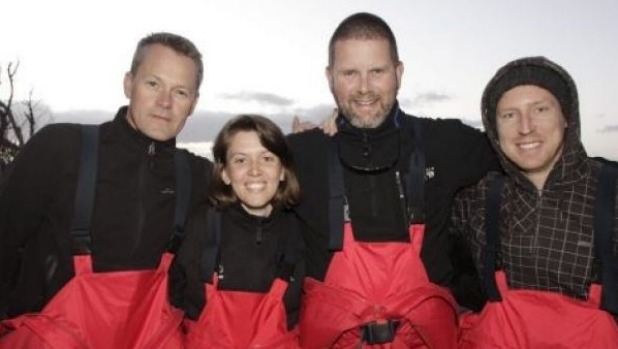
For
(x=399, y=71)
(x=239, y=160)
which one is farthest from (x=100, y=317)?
(x=399, y=71)

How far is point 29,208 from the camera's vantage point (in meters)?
3.99

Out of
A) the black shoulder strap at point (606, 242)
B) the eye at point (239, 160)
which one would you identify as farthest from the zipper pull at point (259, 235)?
the black shoulder strap at point (606, 242)

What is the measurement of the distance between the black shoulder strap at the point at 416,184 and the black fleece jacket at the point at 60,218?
187cm

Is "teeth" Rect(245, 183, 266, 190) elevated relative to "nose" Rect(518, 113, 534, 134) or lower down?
lower down

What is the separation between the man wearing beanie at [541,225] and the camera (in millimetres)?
3711

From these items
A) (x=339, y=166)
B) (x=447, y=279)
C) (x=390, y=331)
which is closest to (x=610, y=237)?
(x=447, y=279)

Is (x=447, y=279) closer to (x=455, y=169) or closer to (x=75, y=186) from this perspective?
(x=455, y=169)

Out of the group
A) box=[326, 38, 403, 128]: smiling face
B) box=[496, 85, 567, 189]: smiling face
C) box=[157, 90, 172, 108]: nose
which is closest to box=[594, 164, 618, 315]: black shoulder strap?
box=[496, 85, 567, 189]: smiling face

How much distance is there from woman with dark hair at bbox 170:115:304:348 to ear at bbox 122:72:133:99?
0.84m

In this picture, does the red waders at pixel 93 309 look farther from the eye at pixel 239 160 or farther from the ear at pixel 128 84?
the eye at pixel 239 160

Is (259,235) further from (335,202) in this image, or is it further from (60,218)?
(60,218)

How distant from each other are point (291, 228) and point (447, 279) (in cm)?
131

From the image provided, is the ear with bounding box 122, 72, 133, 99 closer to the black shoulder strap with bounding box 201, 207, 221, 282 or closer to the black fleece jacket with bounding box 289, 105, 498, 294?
the black shoulder strap with bounding box 201, 207, 221, 282

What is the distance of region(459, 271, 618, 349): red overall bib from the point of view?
142 inches
